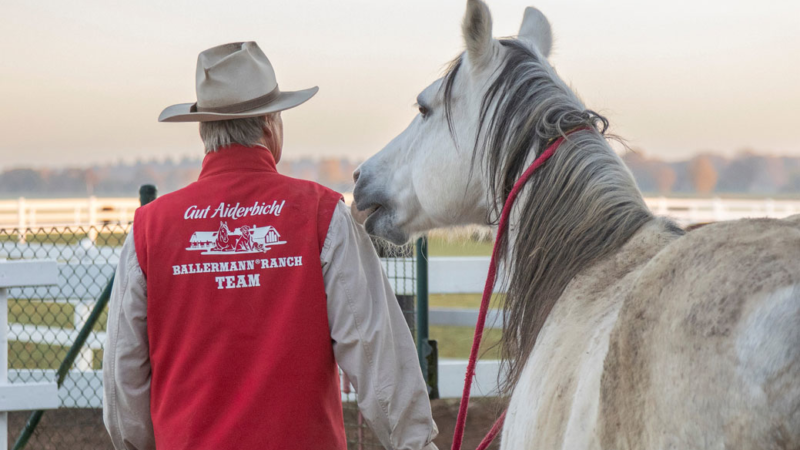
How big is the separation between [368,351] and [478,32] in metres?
0.98

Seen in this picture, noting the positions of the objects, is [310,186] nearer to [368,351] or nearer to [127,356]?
[368,351]

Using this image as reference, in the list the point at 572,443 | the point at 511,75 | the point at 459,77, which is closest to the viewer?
the point at 572,443

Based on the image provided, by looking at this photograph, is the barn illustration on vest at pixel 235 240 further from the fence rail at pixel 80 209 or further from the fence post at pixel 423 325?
the fence rail at pixel 80 209

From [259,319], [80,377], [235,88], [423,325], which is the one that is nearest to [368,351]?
[259,319]

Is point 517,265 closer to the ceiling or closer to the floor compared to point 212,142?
closer to the floor

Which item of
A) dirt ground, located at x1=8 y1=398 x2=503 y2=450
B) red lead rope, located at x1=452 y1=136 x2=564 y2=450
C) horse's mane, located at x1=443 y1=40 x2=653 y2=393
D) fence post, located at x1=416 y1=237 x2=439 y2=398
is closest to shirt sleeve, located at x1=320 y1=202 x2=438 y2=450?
red lead rope, located at x1=452 y1=136 x2=564 y2=450

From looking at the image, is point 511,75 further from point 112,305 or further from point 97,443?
point 97,443

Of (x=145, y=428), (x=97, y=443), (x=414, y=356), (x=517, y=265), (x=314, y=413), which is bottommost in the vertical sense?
(x=97, y=443)

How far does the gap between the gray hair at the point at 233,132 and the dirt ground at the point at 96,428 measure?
3.08 metres

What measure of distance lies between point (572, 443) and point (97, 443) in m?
4.73

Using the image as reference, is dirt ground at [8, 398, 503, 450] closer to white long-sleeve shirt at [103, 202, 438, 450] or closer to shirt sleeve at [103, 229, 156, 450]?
shirt sleeve at [103, 229, 156, 450]

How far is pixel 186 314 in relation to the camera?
1.93 m

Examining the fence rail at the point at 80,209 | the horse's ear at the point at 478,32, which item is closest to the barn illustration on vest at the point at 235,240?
the horse's ear at the point at 478,32

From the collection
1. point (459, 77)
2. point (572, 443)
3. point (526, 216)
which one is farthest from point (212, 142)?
point (572, 443)
